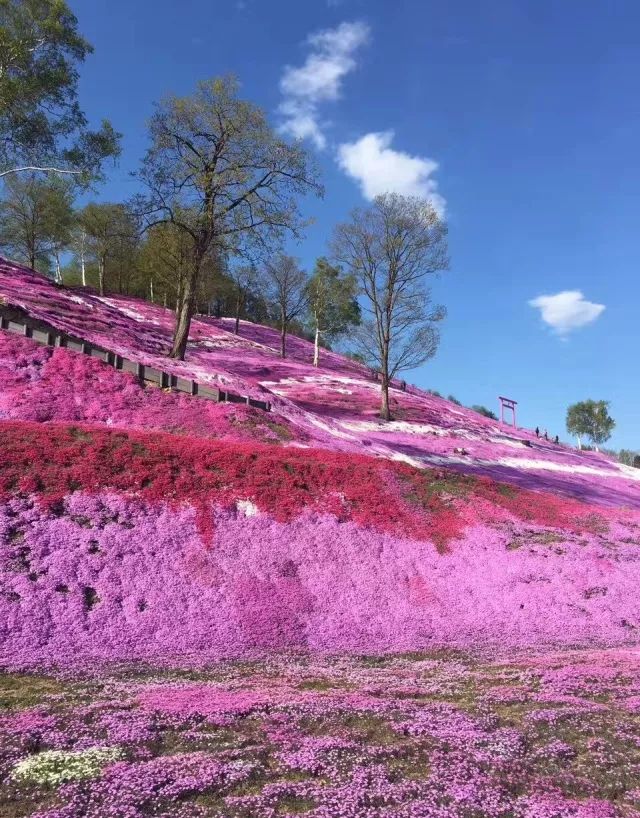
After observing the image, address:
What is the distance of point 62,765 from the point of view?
5.51m

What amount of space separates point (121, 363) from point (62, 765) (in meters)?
19.7

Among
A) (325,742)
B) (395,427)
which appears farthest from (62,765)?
(395,427)

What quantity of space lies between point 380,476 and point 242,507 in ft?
17.6

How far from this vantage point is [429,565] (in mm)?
13945

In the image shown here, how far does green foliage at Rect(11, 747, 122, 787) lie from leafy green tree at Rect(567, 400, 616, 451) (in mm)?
77884

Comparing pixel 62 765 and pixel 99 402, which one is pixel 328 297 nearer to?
pixel 99 402

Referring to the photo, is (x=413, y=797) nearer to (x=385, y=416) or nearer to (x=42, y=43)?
(x=42, y=43)

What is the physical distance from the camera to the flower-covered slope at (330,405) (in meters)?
27.4


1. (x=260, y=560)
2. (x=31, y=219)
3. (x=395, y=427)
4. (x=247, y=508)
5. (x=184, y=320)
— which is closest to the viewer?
(x=260, y=560)

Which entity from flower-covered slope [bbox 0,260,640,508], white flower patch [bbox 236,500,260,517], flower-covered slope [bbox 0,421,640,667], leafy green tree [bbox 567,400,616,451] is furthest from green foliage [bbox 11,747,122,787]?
leafy green tree [bbox 567,400,616,451]

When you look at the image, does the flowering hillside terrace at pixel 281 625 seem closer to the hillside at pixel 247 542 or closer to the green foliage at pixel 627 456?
the hillside at pixel 247 542

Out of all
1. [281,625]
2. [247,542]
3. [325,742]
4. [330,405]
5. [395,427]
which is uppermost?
[330,405]

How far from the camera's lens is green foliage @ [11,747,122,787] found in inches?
208

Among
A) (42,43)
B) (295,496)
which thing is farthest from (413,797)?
(42,43)
